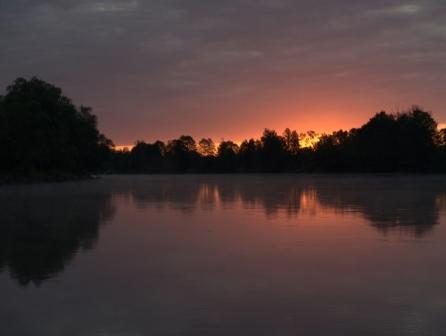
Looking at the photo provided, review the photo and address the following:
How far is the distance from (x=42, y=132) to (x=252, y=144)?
387 ft

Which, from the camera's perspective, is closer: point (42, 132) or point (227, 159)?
point (42, 132)

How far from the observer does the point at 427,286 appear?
825 cm

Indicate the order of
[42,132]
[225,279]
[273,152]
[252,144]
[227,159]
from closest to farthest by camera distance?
[225,279] < [42,132] < [273,152] < [252,144] < [227,159]

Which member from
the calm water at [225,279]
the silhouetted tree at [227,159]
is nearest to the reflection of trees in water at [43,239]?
the calm water at [225,279]

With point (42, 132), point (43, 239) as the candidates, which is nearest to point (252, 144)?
point (42, 132)

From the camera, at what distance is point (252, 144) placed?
188 m

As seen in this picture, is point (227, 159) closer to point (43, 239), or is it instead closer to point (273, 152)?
point (273, 152)

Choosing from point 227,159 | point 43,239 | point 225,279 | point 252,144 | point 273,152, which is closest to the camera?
point 225,279

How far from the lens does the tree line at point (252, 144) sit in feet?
235

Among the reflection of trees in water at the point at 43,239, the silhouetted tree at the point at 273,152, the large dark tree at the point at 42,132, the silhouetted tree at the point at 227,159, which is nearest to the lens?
the reflection of trees in water at the point at 43,239

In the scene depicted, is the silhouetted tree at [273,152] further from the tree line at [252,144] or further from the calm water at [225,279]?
the calm water at [225,279]

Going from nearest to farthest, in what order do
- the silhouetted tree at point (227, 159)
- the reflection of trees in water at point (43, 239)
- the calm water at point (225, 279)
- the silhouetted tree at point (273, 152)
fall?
1. the calm water at point (225, 279)
2. the reflection of trees in water at point (43, 239)
3. the silhouetted tree at point (273, 152)
4. the silhouetted tree at point (227, 159)

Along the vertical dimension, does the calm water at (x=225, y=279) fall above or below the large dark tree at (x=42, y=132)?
below

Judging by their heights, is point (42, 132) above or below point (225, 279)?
above
